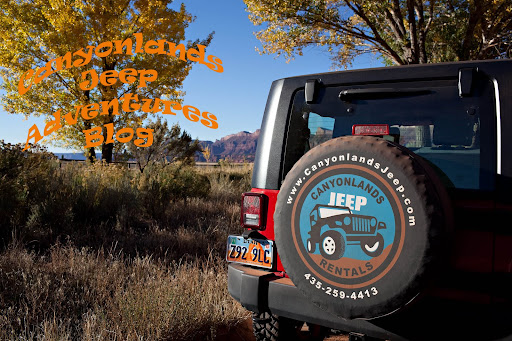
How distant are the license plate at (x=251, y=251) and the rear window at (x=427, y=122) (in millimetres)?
515

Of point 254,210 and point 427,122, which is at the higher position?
point 427,122

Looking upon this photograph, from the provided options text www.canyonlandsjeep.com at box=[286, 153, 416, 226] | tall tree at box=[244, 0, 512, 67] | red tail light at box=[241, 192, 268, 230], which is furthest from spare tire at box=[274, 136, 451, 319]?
tall tree at box=[244, 0, 512, 67]

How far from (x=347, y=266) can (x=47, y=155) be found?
7442 millimetres

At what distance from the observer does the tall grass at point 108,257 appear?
3350 mm

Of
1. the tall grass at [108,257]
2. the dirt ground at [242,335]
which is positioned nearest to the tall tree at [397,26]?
the tall grass at [108,257]

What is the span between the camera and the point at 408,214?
202cm

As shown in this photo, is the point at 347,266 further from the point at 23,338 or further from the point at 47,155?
the point at 47,155

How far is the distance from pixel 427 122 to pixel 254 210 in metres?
1.22

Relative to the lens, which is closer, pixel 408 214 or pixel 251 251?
pixel 408 214

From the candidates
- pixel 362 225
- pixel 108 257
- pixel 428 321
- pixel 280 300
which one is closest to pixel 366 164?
pixel 362 225

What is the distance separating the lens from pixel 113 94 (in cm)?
1606

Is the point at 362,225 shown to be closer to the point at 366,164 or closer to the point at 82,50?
the point at 366,164

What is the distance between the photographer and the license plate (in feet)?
9.34

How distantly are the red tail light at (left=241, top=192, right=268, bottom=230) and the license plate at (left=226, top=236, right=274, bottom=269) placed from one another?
11 cm
